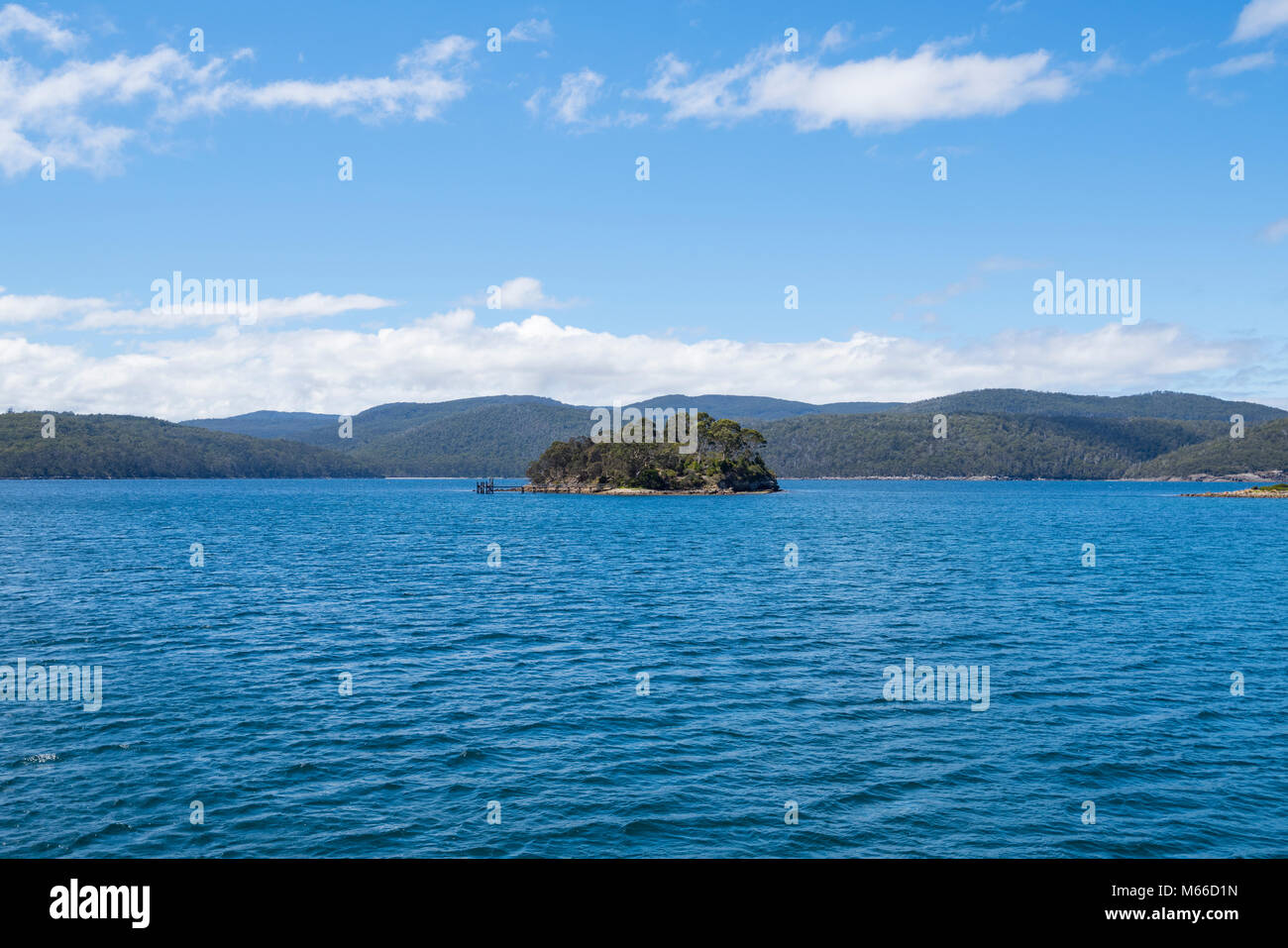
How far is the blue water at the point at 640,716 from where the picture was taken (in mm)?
19234

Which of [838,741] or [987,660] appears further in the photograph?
[987,660]

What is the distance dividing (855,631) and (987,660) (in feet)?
24.9

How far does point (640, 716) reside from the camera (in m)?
27.5

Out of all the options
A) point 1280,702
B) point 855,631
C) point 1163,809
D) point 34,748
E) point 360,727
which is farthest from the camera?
point 855,631

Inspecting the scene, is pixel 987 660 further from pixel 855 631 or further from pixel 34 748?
pixel 34 748

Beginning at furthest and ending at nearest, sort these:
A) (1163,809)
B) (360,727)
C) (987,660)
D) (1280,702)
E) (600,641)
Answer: (600,641) → (987,660) → (1280,702) → (360,727) → (1163,809)

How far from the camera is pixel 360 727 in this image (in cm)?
2608

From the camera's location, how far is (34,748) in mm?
24156

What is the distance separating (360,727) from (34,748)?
879cm

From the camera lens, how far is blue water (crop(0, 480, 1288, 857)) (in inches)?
757
